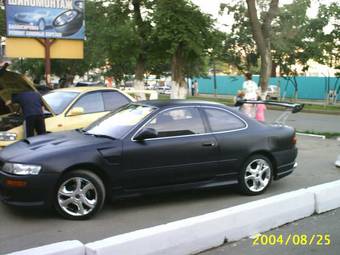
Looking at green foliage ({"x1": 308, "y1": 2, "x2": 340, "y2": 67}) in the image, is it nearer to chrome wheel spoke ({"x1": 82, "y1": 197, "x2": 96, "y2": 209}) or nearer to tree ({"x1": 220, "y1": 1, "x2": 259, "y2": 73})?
tree ({"x1": 220, "y1": 1, "x2": 259, "y2": 73})

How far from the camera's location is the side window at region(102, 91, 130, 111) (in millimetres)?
10314

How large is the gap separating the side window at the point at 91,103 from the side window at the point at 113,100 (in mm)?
103

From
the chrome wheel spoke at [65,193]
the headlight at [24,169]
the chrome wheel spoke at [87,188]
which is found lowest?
the chrome wheel spoke at [65,193]

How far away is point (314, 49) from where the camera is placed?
31.9 meters

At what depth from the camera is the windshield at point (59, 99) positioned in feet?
32.3

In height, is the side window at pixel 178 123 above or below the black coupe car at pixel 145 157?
above

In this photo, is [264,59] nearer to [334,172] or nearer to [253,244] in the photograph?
[334,172]

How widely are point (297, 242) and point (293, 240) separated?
68mm

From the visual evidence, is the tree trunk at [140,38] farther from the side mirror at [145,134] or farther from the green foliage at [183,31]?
the side mirror at [145,134]

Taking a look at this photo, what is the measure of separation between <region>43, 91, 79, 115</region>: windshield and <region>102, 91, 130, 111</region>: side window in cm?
61

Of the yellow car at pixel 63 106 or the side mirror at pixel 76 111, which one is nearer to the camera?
the yellow car at pixel 63 106

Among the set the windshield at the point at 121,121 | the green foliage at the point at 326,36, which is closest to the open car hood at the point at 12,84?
the windshield at the point at 121,121

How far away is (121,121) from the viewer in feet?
22.8

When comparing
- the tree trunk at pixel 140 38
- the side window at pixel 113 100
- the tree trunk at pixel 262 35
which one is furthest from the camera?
the tree trunk at pixel 140 38
